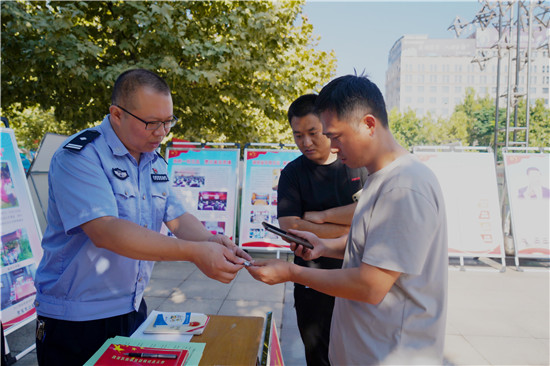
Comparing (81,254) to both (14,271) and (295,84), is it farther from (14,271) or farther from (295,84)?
(295,84)

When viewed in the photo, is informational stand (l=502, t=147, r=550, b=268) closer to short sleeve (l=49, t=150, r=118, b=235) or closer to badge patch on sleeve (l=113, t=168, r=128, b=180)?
badge patch on sleeve (l=113, t=168, r=128, b=180)

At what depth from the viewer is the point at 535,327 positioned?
15.1 ft

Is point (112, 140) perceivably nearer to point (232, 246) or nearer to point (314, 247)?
point (232, 246)

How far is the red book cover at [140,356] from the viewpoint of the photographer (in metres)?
1.45

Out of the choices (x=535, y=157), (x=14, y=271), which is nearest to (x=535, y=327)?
(x=535, y=157)

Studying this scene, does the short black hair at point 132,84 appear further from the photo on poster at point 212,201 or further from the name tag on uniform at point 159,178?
the photo on poster at point 212,201

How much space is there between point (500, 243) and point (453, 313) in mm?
2906

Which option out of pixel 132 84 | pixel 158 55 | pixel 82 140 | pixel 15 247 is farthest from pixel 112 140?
pixel 158 55

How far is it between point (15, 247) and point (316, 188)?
3341mm

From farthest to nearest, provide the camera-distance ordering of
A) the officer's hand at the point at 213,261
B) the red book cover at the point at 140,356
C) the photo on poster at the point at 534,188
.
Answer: the photo on poster at the point at 534,188 < the officer's hand at the point at 213,261 < the red book cover at the point at 140,356

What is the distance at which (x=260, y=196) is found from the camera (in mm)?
7555

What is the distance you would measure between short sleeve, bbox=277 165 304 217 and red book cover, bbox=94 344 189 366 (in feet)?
4.04

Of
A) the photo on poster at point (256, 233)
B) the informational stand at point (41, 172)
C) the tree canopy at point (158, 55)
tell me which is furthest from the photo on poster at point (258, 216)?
the informational stand at point (41, 172)

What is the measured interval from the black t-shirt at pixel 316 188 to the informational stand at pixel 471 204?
5372mm
